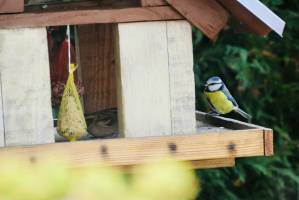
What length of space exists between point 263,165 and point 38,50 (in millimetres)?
2196

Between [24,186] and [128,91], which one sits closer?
[24,186]

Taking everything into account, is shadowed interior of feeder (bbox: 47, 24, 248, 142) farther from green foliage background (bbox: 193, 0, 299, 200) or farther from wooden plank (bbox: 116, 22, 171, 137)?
green foliage background (bbox: 193, 0, 299, 200)

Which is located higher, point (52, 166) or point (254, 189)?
point (52, 166)

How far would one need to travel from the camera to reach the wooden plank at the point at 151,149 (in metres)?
1.72

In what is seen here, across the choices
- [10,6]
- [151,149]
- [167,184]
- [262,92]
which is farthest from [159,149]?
[262,92]

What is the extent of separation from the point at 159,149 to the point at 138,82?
0.70 ft

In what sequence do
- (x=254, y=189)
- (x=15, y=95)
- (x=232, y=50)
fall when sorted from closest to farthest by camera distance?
(x=15, y=95)
(x=232, y=50)
(x=254, y=189)

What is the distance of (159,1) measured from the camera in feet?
6.14

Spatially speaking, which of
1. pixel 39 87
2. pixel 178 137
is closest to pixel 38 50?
pixel 39 87

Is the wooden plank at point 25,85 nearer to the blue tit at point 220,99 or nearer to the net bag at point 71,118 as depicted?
the net bag at point 71,118

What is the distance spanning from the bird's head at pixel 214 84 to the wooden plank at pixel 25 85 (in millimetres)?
1108

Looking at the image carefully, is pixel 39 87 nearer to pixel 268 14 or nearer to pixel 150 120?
pixel 150 120

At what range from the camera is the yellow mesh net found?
195cm

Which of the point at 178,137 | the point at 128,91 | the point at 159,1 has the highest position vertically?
the point at 159,1
